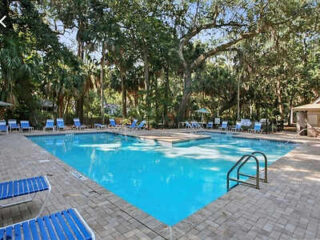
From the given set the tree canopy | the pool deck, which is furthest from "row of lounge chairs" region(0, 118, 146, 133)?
the pool deck

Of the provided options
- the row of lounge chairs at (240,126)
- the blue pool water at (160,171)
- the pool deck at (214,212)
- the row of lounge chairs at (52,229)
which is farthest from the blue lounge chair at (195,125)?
the row of lounge chairs at (52,229)

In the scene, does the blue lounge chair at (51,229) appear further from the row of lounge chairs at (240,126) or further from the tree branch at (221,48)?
the tree branch at (221,48)

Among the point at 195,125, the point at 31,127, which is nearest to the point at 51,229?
the point at 31,127

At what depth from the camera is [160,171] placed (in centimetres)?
645

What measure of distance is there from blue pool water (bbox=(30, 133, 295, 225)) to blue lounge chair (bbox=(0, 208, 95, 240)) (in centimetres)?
208

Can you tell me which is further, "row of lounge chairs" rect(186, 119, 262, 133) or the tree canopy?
"row of lounge chairs" rect(186, 119, 262, 133)

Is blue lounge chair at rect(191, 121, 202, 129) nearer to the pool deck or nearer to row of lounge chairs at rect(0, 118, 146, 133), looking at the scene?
row of lounge chairs at rect(0, 118, 146, 133)

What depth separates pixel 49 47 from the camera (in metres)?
12.9

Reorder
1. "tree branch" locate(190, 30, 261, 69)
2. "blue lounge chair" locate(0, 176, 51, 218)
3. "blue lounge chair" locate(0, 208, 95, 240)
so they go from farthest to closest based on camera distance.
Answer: "tree branch" locate(190, 30, 261, 69)
"blue lounge chair" locate(0, 176, 51, 218)
"blue lounge chair" locate(0, 208, 95, 240)

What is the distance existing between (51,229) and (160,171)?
4.75m

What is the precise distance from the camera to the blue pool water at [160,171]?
433 centimetres

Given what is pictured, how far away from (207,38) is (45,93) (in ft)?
49.2

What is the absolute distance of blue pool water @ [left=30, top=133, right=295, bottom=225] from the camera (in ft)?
14.2

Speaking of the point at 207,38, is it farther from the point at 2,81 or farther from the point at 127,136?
the point at 2,81
